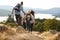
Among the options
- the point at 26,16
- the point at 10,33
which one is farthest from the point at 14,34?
the point at 26,16

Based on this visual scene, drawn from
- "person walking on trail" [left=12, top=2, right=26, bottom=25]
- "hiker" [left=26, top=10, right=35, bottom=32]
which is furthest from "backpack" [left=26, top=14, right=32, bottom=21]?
"person walking on trail" [left=12, top=2, right=26, bottom=25]

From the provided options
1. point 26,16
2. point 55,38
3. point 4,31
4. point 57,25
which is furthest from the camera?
point 57,25

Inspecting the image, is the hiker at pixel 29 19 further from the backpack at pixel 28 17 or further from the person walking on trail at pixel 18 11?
the person walking on trail at pixel 18 11

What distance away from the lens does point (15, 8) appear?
1659cm

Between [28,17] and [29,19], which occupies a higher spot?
[28,17]

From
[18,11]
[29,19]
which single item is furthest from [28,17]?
[18,11]

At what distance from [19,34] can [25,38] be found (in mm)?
462

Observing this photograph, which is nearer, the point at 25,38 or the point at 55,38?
the point at 25,38

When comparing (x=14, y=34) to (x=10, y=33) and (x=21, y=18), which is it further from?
(x=21, y=18)

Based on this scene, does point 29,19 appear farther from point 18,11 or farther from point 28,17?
point 18,11

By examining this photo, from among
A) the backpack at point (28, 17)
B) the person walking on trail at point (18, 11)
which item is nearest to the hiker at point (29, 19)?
the backpack at point (28, 17)

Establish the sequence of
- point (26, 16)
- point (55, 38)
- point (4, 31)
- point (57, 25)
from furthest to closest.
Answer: point (57, 25), point (26, 16), point (55, 38), point (4, 31)

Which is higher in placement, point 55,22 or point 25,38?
point 25,38

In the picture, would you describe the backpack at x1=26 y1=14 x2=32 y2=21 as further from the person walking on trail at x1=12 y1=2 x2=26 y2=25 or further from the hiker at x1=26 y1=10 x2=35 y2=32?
the person walking on trail at x1=12 y1=2 x2=26 y2=25
